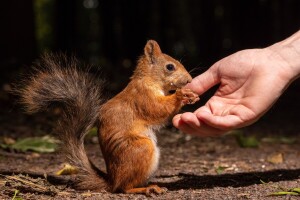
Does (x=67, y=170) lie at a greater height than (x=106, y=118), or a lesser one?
lesser

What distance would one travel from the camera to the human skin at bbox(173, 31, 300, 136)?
137 inches

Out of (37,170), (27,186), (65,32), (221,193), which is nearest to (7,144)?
(37,170)

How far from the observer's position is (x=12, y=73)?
333 inches

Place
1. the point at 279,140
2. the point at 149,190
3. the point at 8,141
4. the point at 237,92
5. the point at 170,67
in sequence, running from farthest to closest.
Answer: the point at 279,140, the point at 8,141, the point at 170,67, the point at 237,92, the point at 149,190

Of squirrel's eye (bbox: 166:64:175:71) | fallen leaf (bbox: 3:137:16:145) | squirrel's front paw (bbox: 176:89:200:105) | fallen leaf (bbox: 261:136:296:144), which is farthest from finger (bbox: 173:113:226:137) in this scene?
fallen leaf (bbox: 261:136:296:144)

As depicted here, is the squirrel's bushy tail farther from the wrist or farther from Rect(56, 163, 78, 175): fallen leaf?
the wrist

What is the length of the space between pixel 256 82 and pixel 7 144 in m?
2.66

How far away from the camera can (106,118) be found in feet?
12.2

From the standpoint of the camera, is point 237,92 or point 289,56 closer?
point 289,56

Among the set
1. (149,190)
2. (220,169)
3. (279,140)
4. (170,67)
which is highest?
(170,67)

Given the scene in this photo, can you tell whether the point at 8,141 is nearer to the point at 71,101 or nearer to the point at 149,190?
the point at 71,101

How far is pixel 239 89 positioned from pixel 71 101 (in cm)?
115

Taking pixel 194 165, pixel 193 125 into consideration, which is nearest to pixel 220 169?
pixel 194 165

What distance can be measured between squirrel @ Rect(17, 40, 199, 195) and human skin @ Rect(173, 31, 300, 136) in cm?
21
